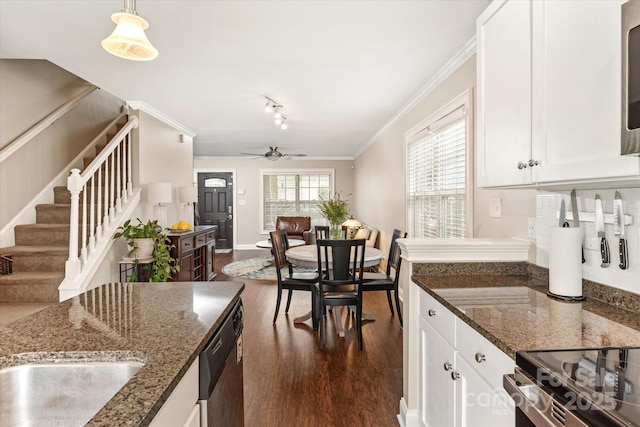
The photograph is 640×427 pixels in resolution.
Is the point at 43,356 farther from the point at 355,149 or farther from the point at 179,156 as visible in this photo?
the point at 355,149

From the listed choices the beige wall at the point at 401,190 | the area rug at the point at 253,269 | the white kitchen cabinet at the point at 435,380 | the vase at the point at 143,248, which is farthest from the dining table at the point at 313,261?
the area rug at the point at 253,269

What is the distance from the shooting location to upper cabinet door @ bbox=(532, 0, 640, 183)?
107 centimetres

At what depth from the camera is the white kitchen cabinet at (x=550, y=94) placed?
42.7 inches

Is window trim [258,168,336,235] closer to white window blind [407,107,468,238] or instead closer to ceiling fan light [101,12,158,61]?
white window blind [407,107,468,238]

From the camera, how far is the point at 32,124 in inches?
156

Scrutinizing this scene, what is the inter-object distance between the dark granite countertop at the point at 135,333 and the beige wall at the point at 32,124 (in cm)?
317

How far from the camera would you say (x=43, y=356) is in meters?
0.95

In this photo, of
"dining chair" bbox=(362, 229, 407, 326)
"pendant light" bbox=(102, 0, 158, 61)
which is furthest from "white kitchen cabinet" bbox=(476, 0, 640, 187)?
"dining chair" bbox=(362, 229, 407, 326)

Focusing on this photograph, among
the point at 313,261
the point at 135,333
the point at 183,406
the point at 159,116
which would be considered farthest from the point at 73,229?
the point at 183,406

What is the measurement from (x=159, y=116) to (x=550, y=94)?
4693 millimetres

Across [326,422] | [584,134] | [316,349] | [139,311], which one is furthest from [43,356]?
[316,349]

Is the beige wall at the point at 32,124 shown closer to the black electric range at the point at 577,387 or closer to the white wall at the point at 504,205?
the white wall at the point at 504,205

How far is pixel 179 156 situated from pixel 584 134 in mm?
5463

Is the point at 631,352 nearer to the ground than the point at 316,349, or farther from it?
farther from it
